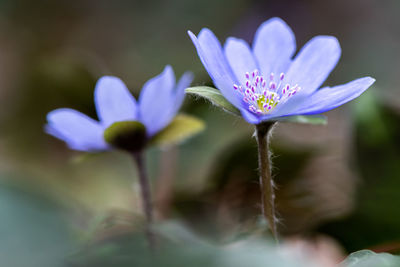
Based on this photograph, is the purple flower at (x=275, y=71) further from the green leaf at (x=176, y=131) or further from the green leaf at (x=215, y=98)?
the green leaf at (x=176, y=131)

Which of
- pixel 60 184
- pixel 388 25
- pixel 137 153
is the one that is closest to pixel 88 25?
pixel 60 184

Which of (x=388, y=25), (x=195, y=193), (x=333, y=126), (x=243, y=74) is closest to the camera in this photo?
(x=243, y=74)

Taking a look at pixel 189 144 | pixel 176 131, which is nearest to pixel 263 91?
pixel 176 131

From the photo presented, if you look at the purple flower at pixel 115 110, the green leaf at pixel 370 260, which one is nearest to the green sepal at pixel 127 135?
the purple flower at pixel 115 110

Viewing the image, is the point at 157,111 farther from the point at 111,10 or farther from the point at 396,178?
the point at 111,10

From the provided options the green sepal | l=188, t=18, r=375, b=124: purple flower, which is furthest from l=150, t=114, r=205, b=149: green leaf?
l=188, t=18, r=375, b=124: purple flower
